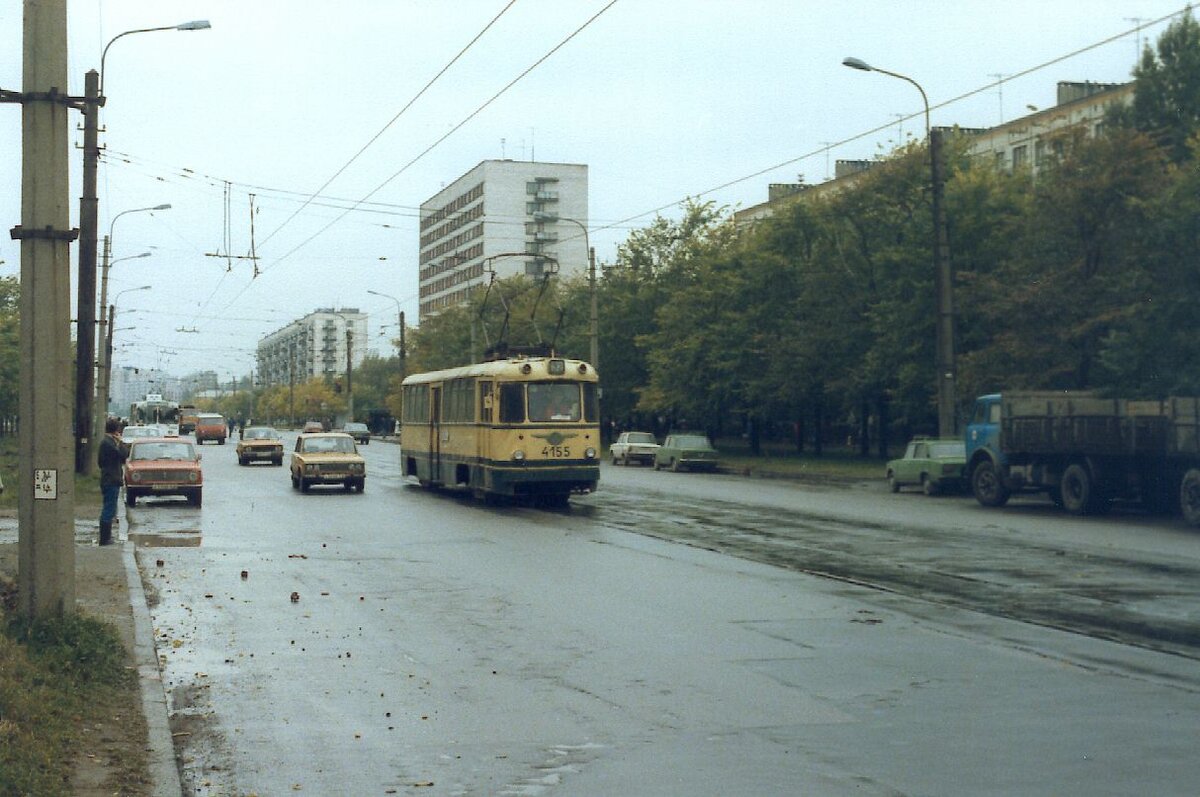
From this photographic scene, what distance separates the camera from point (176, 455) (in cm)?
2952

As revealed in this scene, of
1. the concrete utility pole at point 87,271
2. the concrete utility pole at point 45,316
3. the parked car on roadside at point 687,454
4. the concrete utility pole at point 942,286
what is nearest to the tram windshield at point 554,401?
the concrete utility pole at point 942,286

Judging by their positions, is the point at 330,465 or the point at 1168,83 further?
the point at 1168,83

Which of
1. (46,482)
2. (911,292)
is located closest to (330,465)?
(911,292)

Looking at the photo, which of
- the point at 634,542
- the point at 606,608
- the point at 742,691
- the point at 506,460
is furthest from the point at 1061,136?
the point at 742,691

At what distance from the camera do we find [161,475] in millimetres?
28594

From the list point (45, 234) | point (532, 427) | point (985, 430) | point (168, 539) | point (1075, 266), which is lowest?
point (168, 539)

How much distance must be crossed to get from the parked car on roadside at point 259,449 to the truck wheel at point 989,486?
29.5 m

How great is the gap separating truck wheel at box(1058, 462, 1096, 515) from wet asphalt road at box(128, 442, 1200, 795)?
217 inches

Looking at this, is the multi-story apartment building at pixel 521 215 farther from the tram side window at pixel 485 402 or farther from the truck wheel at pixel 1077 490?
the truck wheel at pixel 1077 490

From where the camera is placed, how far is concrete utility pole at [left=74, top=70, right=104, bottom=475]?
33.1m

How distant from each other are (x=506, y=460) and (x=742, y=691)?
19.1m

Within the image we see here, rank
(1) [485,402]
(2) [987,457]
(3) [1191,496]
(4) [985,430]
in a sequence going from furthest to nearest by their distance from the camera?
(4) [985,430] → (2) [987,457] → (1) [485,402] → (3) [1191,496]

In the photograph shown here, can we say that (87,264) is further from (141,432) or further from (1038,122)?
(1038,122)

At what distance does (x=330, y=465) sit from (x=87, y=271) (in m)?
7.61
